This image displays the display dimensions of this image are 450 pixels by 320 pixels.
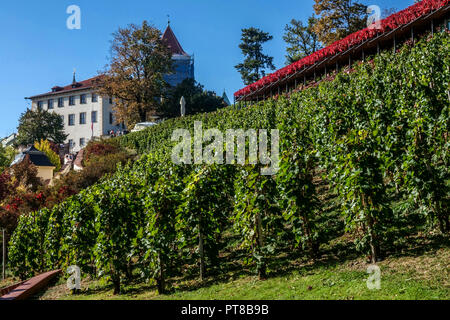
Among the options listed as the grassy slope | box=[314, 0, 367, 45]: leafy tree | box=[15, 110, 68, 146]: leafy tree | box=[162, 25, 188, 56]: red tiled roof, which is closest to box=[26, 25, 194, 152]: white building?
box=[162, 25, 188, 56]: red tiled roof

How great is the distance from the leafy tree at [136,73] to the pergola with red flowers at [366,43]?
17336mm

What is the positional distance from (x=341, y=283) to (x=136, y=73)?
37.0m

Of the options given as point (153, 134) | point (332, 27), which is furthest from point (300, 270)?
point (332, 27)

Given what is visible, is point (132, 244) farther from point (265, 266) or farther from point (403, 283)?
point (403, 283)

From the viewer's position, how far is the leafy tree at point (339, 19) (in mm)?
30594

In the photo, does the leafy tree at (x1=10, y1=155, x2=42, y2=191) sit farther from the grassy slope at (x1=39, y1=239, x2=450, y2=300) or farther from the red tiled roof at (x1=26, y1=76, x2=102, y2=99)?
the red tiled roof at (x1=26, y1=76, x2=102, y2=99)

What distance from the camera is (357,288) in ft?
16.9

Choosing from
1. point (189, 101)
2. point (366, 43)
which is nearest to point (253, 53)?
point (189, 101)

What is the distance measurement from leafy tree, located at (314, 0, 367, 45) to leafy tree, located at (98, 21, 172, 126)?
16847 millimetres

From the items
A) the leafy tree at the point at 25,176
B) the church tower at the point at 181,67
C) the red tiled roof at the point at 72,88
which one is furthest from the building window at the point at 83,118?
the leafy tree at the point at 25,176

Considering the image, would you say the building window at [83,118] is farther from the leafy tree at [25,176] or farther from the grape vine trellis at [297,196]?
the grape vine trellis at [297,196]

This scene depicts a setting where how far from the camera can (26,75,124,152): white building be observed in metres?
58.1

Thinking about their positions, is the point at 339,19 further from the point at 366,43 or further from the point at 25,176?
the point at 25,176

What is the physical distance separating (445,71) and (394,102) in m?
1.32
